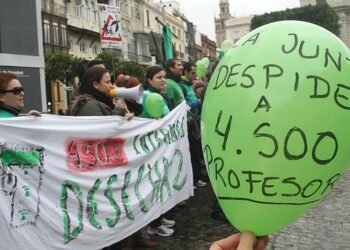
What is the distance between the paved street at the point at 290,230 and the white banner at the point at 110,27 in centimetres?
337

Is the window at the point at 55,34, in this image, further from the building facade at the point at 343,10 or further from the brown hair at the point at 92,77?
the building facade at the point at 343,10

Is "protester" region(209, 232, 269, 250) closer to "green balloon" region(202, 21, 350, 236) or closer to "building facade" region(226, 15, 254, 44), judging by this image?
Result: "green balloon" region(202, 21, 350, 236)

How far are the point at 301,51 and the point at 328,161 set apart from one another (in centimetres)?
42

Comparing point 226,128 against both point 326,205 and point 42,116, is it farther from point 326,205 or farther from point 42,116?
point 326,205

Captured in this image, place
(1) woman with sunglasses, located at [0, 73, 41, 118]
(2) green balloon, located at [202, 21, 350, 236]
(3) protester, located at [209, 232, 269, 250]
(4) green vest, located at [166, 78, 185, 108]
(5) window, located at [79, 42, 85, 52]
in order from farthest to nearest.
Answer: (5) window, located at [79, 42, 85, 52] < (4) green vest, located at [166, 78, 185, 108] < (1) woman with sunglasses, located at [0, 73, 41, 118] < (3) protester, located at [209, 232, 269, 250] < (2) green balloon, located at [202, 21, 350, 236]

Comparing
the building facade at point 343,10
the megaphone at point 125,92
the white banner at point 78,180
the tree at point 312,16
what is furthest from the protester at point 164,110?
the building facade at point 343,10

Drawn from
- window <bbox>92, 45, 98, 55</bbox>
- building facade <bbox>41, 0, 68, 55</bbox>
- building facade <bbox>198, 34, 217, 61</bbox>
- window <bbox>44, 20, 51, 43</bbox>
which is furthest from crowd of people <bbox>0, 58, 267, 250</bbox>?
building facade <bbox>198, 34, 217, 61</bbox>

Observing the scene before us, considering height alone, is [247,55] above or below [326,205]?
above

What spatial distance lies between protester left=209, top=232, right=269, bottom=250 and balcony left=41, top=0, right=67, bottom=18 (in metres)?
35.2

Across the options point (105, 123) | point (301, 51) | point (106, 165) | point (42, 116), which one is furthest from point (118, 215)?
point (301, 51)

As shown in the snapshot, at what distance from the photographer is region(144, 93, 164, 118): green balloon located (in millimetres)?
4516

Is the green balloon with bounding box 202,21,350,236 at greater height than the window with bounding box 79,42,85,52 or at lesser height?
lesser

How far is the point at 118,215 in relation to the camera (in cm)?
379

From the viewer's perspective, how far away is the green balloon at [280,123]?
1729mm
